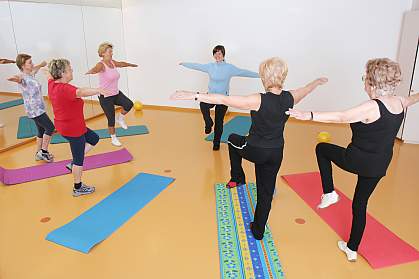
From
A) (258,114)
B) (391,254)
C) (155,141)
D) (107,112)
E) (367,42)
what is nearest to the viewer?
(258,114)

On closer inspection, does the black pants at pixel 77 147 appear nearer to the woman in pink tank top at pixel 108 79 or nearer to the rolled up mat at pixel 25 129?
the woman in pink tank top at pixel 108 79

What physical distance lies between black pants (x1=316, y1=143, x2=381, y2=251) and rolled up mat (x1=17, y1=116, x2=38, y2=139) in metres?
4.19

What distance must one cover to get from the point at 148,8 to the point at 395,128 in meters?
5.28

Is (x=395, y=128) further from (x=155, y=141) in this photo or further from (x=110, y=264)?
(x=155, y=141)

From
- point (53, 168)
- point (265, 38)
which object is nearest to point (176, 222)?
point (53, 168)

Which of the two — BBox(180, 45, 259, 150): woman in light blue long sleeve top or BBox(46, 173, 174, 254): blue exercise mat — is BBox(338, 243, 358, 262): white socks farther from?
BBox(180, 45, 259, 150): woman in light blue long sleeve top

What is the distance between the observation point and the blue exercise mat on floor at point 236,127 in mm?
4957

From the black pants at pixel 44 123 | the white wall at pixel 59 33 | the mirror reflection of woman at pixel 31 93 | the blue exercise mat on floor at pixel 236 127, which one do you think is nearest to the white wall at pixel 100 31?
the white wall at pixel 59 33

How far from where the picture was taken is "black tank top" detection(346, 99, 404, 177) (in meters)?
1.94

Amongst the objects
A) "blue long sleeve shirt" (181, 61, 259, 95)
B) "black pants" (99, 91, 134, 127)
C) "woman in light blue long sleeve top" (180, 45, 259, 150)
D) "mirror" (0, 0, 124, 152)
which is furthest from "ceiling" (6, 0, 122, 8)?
"blue long sleeve shirt" (181, 61, 259, 95)

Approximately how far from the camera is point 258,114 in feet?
7.24

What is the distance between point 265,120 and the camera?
2.21 meters

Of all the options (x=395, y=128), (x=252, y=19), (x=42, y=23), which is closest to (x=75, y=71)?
(x=42, y=23)

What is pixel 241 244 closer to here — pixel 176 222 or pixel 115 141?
pixel 176 222
